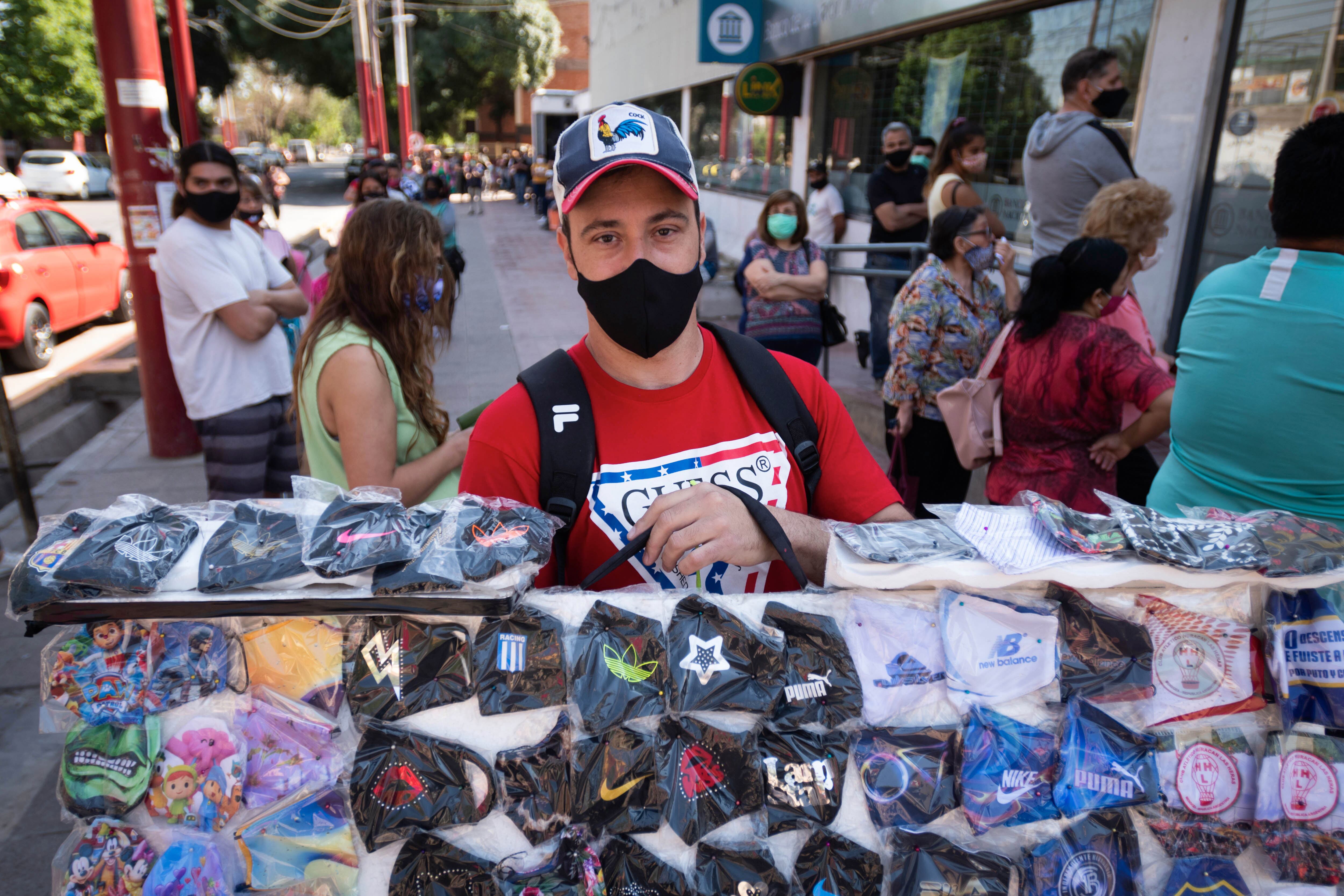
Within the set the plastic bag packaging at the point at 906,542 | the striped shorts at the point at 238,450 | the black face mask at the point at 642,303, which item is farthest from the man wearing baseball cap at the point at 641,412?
the striped shorts at the point at 238,450


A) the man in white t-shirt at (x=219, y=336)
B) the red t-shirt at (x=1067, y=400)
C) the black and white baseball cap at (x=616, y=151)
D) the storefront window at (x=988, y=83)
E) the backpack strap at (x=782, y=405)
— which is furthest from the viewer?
the storefront window at (x=988, y=83)

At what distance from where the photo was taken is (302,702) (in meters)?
1.02

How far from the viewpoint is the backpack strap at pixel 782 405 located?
165 centimetres

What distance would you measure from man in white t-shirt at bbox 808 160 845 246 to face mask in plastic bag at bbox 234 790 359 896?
9329mm

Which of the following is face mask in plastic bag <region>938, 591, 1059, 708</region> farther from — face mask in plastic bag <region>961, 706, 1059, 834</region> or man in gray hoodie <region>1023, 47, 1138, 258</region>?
man in gray hoodie <region>1023, 47, 1138, 258</region>

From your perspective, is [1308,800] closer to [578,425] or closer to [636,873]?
[636,873]

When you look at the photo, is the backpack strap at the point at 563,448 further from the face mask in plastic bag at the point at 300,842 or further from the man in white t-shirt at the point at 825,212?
the man in white t-shirt at the point at 825,212

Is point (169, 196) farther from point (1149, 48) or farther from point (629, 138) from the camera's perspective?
point (1149, 48)

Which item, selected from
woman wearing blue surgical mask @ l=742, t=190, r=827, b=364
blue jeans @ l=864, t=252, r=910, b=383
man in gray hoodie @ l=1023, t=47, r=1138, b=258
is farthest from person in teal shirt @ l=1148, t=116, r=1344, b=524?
blue jeans @ l=864, t=252, r=910, b=383

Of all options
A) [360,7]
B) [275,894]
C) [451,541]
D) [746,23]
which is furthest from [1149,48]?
[360,7]

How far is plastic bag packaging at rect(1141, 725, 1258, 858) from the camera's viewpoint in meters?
1.11

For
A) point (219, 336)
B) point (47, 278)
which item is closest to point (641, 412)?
point (219, 336)

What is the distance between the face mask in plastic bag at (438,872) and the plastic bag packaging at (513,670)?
18cm

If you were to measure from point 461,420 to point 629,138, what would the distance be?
140 cm
